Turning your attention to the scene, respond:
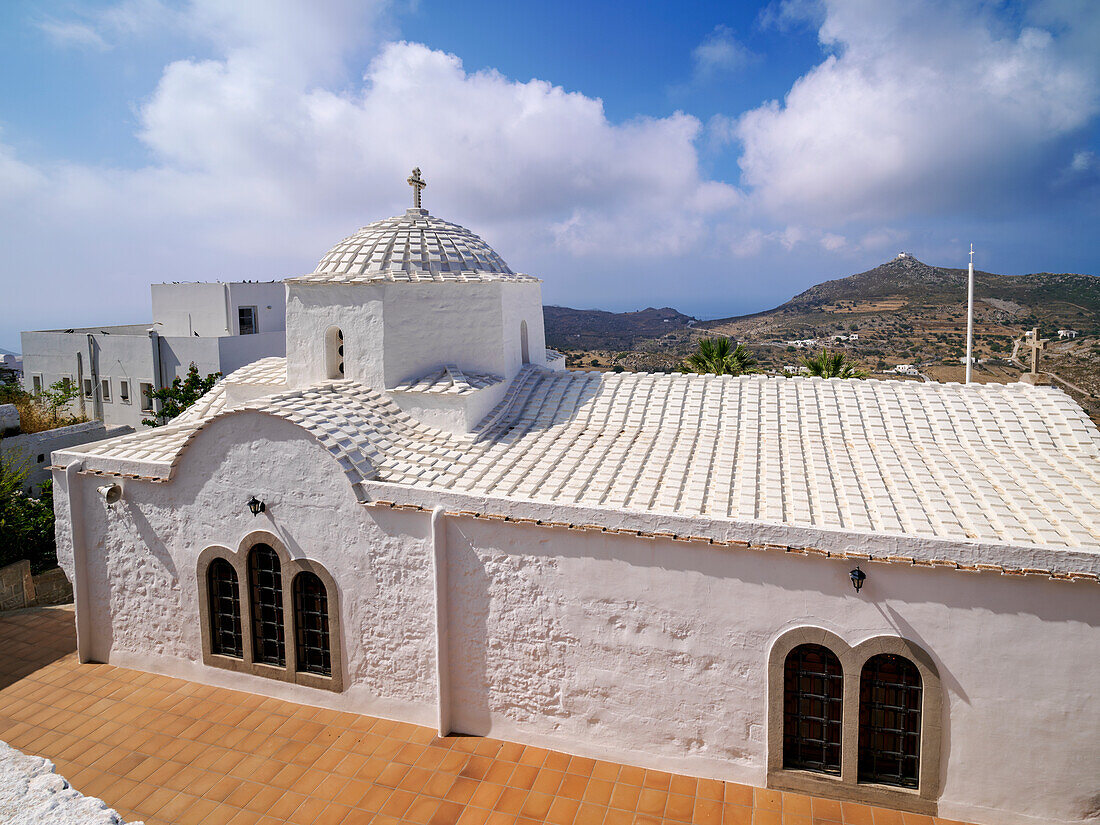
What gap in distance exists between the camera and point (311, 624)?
10234mm

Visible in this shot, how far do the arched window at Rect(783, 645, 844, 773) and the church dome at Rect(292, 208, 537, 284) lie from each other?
26.3 feet

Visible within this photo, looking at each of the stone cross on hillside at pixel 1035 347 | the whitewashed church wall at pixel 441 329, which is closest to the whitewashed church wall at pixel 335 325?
the whitewashed church wall at pixel 441 329

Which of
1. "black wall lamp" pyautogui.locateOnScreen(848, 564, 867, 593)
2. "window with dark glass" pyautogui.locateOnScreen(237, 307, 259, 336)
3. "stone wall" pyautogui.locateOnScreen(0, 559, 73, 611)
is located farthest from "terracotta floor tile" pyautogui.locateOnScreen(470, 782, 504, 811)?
"window with dark glass" pyautogui.locateOnScreen(237, 307, 259, 336)

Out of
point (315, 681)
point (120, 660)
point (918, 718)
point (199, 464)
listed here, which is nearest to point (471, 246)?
point (199, 464)

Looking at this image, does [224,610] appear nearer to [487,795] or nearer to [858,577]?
[487,795]

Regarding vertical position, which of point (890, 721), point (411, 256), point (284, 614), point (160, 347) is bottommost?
point (890, 721)

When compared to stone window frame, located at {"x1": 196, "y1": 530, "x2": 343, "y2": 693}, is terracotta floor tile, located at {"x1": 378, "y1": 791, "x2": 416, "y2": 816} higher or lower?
lower

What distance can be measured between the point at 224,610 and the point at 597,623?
6245mm

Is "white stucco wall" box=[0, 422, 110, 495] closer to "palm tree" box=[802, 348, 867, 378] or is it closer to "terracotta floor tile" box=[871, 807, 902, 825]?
"terracotta floor tile" box=[871, 807, 902, 825]

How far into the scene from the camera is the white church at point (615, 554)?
24.6 feet

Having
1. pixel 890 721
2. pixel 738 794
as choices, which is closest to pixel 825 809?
pixel 738 794

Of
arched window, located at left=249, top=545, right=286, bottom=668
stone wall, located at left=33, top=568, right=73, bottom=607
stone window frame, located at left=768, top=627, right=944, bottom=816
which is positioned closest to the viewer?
stone window frame, located at left=768, top=627, right=944, bottom=816

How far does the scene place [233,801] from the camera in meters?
8.29

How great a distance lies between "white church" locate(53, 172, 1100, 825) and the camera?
7.51 m
